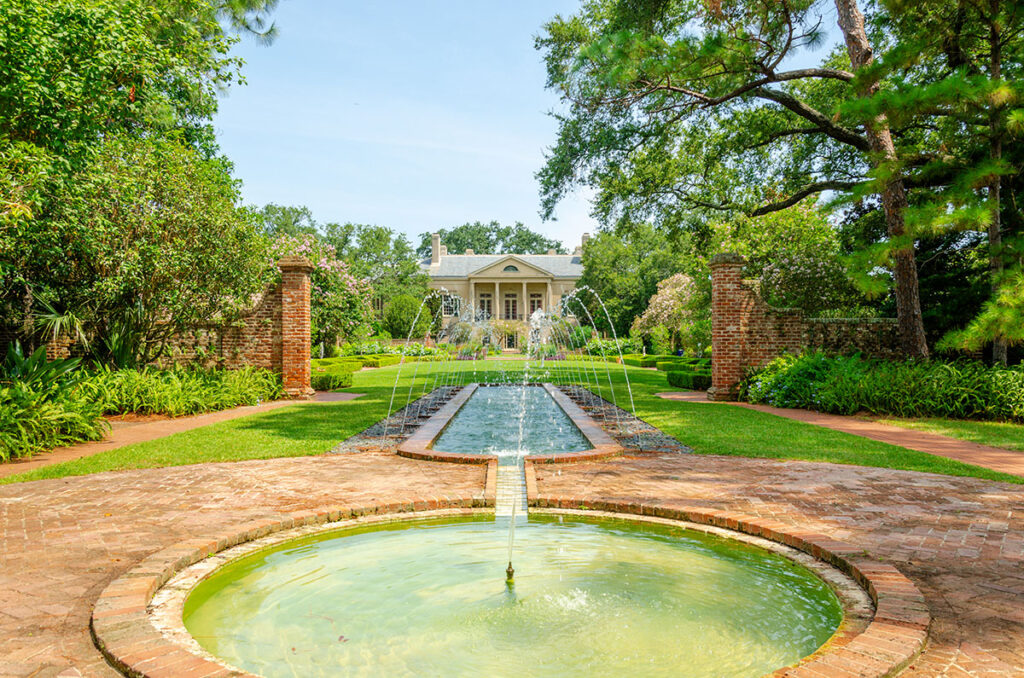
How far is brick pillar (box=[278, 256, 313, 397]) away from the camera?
13.9 m

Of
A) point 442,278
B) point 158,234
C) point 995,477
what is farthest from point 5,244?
point 442,278

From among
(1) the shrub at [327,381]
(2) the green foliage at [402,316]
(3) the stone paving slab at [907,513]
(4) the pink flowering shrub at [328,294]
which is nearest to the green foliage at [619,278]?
(2) the green foliage at [402,316]

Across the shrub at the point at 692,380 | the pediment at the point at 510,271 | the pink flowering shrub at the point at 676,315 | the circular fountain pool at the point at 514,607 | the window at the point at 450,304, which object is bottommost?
the circular fountain pool at the point at 514,607

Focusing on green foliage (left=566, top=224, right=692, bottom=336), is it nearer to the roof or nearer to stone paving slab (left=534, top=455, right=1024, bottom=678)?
the roof

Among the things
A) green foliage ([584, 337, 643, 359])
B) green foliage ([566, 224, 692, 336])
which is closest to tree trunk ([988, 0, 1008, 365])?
green foliage ([584, 337, 643, 359])

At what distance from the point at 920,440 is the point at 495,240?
79769mm

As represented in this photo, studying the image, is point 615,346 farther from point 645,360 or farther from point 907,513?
point 907,513

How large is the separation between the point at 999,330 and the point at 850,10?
7.00 m

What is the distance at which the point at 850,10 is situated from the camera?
40.5 ft

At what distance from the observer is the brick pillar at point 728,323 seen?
1360 cm

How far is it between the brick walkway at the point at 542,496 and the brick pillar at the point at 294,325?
7.42 m

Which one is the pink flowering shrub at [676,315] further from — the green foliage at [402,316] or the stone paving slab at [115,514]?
the stone paving slab at [115,514]

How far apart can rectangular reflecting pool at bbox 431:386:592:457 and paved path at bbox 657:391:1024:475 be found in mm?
3946

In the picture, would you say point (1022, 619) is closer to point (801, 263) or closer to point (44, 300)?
point (44, 300)
